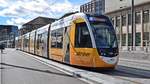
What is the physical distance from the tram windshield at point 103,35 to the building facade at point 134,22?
48.6m

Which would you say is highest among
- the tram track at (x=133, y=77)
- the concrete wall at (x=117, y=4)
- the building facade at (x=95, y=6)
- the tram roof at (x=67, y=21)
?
the building facade at (x=95, y=6)

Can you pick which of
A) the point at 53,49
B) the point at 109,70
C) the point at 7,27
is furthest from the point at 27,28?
the point at 109,70

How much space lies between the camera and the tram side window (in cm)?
1959

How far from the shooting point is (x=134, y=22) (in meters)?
76.5

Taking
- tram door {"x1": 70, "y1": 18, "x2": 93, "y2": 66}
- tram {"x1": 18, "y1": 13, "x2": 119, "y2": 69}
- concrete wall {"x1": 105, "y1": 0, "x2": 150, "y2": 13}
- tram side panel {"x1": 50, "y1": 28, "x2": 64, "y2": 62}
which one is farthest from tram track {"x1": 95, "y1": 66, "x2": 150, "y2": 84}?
concrete wall {"x1": 105, "y1": 0, "x2": 150, "y2": 13}

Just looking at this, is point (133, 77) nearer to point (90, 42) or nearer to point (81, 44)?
point (90, 42)

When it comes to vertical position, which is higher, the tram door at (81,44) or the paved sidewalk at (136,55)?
the tram door at (81,44)

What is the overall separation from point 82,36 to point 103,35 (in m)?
1.44

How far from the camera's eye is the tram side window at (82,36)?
64.3 feet

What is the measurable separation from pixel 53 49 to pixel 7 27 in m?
89.1

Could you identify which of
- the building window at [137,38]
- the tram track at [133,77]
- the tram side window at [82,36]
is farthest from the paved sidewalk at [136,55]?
the building window at [137,38]

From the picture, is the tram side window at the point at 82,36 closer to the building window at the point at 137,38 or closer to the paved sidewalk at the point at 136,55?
the paved sidewalk at the point at 136,55

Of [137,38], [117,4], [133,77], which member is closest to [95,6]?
[117,4]

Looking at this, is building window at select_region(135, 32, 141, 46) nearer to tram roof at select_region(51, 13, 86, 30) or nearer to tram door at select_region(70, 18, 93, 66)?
tram roof at select_region(51, 13, 86, 30)
